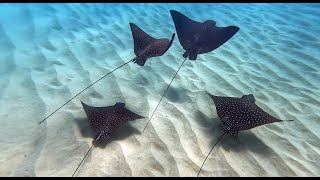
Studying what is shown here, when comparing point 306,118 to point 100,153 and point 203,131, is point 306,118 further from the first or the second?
point 100,153

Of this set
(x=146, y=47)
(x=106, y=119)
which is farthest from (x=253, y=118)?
(x=146, y=47)

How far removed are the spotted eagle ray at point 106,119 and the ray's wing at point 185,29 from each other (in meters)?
2.05

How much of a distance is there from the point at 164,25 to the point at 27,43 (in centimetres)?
441

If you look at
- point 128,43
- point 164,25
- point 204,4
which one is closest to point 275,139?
point 128,43

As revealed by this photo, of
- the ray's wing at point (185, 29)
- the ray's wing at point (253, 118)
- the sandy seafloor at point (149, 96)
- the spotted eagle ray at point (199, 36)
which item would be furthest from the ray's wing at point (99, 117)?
the ray's wing at point (185, 29)

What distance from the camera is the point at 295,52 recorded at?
690 cm

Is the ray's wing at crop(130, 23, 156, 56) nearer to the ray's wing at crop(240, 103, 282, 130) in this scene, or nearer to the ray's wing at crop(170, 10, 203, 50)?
the ray's wing at crop(170, 10, 203, 50)

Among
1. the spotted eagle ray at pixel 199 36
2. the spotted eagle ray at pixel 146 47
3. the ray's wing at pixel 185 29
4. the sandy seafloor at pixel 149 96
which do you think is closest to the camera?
the sandy seafloor at pixel 149 96

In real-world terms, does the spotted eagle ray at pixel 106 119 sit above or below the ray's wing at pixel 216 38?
below

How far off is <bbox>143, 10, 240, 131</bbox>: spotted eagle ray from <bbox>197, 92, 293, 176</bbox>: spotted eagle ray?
1330 millimetres

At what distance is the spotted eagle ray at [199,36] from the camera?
16.3ft

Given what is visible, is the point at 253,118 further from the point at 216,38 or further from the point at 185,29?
the point at 185,29

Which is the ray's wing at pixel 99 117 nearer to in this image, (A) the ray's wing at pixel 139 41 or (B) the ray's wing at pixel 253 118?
(A) the ray's wing at pixel 139 41

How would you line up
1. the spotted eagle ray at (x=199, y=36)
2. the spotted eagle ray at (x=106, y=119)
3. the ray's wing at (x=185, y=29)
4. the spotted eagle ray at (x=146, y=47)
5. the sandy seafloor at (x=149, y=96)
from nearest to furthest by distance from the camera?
1. the sandy seafloor at (x=149, y=96)
2. the spotted eagle ray at (x=106, y=119)
3. the spotted eagle ray at (x=146, y=47)
4. the spotted eagle ray at (x=199, y=36)
5. the ray's wing at (x=185, y=29)
